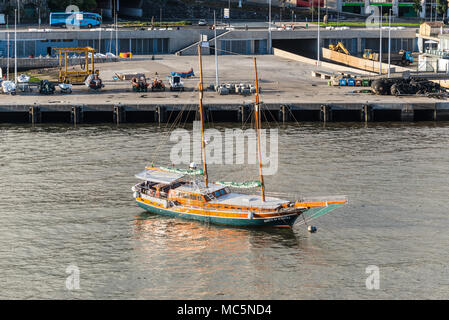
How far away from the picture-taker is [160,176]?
70625 mm

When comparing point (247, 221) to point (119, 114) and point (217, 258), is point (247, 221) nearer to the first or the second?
point (217, 258)

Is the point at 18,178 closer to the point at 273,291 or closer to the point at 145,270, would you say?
the point at 145,270

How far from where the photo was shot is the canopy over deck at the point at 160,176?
2744 inches

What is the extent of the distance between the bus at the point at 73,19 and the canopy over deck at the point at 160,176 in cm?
9287

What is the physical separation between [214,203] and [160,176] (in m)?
6.35

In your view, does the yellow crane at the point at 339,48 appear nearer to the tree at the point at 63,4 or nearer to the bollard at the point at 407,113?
the bollard at the point at 407,113

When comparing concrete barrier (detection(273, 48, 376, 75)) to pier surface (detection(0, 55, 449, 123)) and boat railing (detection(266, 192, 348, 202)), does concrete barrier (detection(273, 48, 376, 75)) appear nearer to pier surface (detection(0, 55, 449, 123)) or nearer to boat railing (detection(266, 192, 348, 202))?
pier surface (detection(0, 55, 449, 123))

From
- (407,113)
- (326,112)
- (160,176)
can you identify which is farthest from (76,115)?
(407,113)

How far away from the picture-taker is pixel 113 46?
149250 millimetres

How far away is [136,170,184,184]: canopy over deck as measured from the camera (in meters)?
69.7

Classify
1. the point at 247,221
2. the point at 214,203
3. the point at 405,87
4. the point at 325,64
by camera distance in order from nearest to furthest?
the point at 247,221, the point at 214,203, the point at 405,87, the point at 325,64

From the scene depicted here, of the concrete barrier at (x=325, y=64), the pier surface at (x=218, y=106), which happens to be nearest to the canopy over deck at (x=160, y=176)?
the pier surface at (x=218, y=106)

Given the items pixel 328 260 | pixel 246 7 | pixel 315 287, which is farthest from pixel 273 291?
pixel 246 7

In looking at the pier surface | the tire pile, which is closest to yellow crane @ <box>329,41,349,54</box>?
the pier surface
